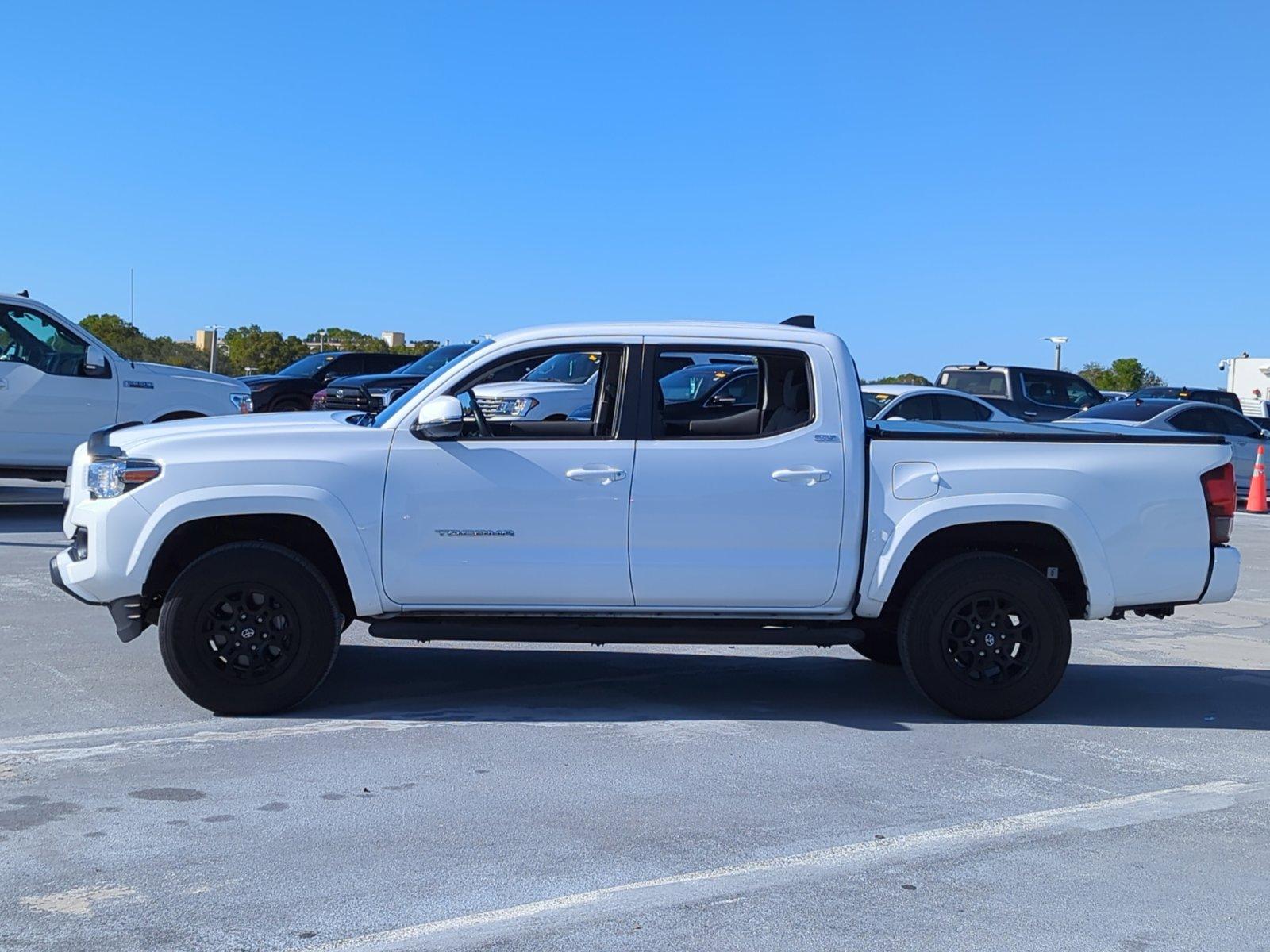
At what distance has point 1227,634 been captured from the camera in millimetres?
9938

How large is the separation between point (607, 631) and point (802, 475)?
1190 mm

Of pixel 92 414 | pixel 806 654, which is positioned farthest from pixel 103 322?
pixel 806 654

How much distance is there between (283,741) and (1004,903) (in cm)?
322

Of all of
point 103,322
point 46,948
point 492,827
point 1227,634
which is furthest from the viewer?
point 103,322

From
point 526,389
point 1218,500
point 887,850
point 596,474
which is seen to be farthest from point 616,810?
point 526,389

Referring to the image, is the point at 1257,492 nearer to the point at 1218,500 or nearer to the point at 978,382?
the point at 978,382

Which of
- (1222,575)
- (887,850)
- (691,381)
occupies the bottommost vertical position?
(887,850)

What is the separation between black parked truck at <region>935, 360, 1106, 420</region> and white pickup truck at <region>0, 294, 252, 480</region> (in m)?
14.3

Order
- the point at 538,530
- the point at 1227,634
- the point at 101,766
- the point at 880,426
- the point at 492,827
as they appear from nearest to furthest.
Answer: the point at 492,827 < the point at 101,766 < the point at 538,530 < the point at 880,426 < the point at 1227,634

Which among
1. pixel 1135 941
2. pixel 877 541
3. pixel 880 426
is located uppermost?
pixel 880 426

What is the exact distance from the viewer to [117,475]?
21.3 ft

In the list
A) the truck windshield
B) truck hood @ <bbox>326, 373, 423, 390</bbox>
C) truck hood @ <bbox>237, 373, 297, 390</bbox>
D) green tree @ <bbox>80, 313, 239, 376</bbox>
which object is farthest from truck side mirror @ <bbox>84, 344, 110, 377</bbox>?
green tree @ <bbox>80, 313, 239, 376</bbox>

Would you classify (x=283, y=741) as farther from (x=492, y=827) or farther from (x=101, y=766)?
(x=492, y=827)

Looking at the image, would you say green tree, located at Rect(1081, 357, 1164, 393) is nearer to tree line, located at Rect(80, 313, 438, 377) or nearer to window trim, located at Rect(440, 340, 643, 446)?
tree line, located at Rect(80, 313, 438, 377)
